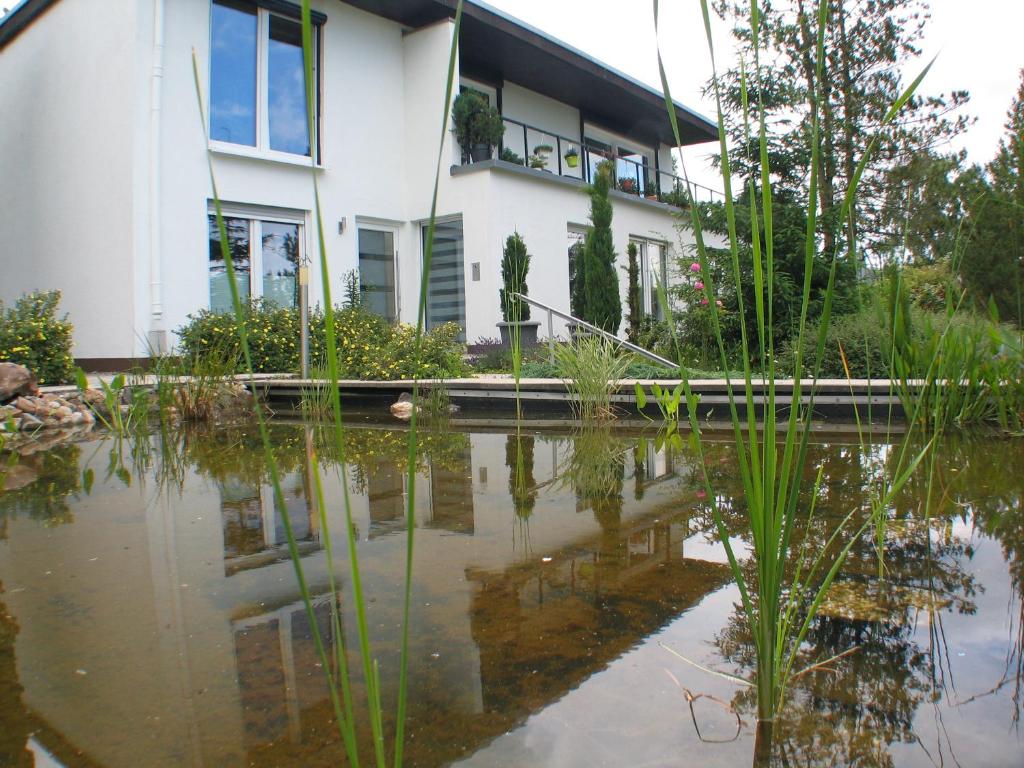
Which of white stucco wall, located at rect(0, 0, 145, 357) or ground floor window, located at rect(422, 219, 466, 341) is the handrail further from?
white stucco wall, located at rect(0, 0, 145, 357)

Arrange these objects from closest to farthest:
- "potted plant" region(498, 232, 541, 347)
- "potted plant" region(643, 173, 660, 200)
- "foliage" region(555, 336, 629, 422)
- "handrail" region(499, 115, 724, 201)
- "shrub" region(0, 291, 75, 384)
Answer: "foliage" region(555, 336, 629, 422) → "shrub" region(0, 291, 75, 384) → "potted plant" region(498, 232, 541, 347) → "handrail" region(499, 115, 724, 201) → "potted plant" region(643, 173, 660, 200)

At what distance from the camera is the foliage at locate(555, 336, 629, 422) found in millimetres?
5559

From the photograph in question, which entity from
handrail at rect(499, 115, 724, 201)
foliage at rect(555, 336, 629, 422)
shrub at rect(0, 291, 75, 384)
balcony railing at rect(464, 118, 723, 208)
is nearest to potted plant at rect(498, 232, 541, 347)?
balcony railing at rect(464, 118, 723, 208)

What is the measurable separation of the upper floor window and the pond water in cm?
722

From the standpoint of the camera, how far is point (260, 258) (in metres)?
9.49

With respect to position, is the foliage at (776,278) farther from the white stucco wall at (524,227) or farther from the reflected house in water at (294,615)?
the reflected house in water at (294,615)

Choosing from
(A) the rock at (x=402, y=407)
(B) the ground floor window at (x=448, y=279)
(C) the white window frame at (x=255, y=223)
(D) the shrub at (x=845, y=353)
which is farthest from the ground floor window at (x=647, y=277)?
(A) the rock at (x=402, y=407)

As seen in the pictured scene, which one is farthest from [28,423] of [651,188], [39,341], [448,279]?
[651,188]

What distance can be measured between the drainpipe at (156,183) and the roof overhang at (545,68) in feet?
9.13

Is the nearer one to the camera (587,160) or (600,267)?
(600,267)

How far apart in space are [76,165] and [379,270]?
3.87 metres

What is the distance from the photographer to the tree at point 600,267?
11.1 metres

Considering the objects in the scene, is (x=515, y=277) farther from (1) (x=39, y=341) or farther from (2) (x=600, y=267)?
(1) (x=39, y=341)

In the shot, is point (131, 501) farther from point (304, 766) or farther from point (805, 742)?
point (805, 742)
